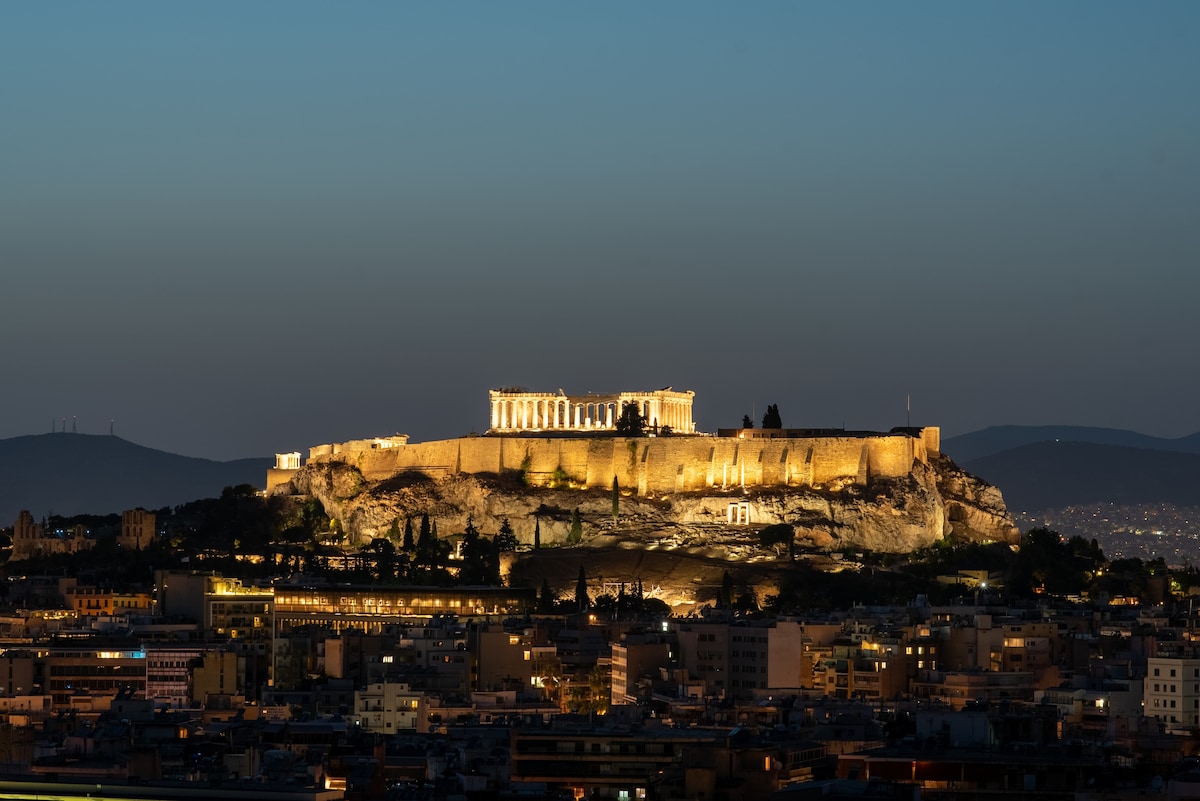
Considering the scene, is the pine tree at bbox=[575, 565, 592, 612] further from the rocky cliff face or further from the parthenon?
the parthenon

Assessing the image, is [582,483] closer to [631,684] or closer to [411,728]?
[631,684]

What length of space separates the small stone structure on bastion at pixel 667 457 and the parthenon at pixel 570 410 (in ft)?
6.93

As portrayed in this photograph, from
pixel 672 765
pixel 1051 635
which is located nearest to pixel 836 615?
pixel 1051 635

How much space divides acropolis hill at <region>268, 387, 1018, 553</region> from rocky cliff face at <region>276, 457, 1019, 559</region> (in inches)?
2.9

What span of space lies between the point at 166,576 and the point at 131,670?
2295 cm

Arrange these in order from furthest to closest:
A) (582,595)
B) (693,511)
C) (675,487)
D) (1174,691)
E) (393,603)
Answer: (675,487) → (693,511) → (582,595) → (393,603) → (1174,691)

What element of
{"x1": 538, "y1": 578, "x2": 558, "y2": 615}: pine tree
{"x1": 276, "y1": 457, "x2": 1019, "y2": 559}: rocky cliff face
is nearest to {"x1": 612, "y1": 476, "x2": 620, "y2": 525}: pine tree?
{"x1": 276, "y1": 457, "x2": 1019, "y2": 559}: rocky cliff face

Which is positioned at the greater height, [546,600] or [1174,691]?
[546,600]

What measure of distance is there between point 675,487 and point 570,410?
1223 centimetres

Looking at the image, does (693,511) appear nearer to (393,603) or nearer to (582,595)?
(582,595)

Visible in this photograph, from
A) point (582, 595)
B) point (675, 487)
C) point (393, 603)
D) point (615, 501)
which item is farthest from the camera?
point (675, 487)

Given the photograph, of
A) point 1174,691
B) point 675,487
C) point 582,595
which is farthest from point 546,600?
point 1174,691

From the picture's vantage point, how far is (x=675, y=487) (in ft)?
424

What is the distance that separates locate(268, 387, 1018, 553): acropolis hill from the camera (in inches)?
4882
